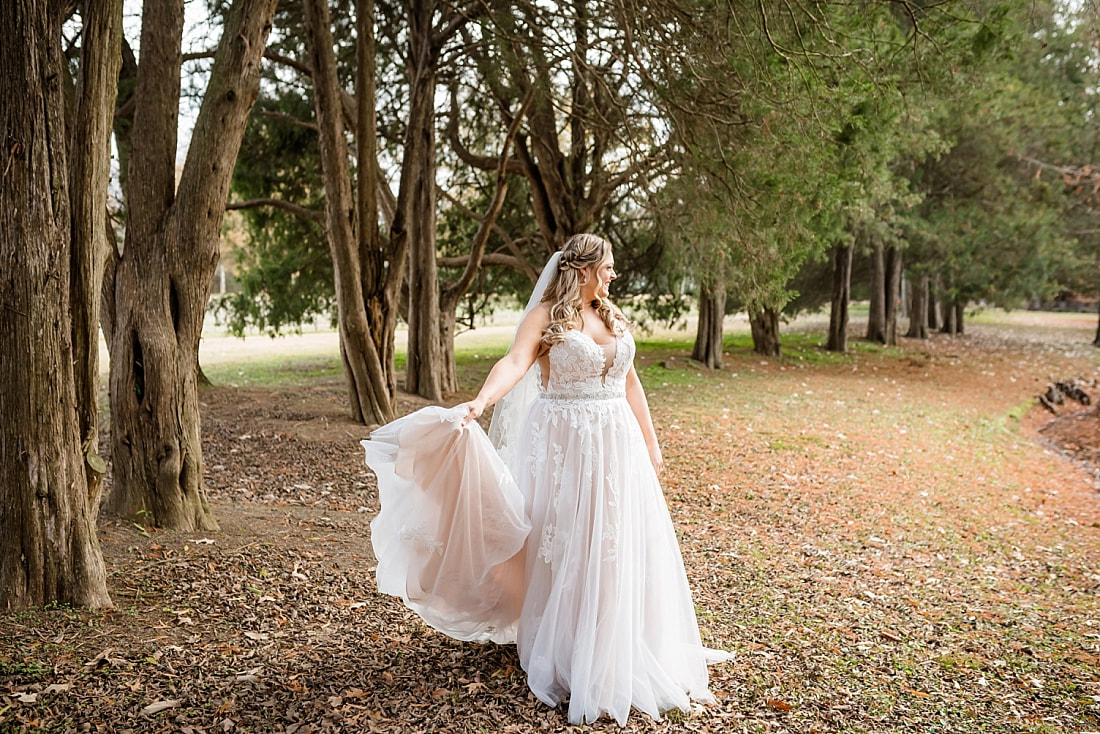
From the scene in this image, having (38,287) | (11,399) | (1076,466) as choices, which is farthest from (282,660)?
(1076,466)

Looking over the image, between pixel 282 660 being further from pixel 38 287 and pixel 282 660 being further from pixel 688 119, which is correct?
pixel 688 119

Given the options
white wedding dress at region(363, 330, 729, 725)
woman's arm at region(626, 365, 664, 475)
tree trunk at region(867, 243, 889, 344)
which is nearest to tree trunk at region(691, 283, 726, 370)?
tree trunk at region(867, 243, 889, 344)

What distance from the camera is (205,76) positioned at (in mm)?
13664

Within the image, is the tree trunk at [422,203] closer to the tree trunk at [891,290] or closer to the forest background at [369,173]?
the forest background at [369,173]

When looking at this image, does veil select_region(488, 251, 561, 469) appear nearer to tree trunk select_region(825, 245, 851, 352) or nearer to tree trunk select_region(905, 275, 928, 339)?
tree trunk select_region(825, 245, 851, 352)

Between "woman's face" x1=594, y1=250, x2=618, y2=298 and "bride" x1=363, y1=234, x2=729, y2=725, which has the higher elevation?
"woman's face" x1=594, y1=250, x2=618, y2=298

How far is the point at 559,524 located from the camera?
4.32 meters

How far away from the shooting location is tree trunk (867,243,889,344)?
27.4m

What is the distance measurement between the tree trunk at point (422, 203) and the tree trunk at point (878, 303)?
18.0 m

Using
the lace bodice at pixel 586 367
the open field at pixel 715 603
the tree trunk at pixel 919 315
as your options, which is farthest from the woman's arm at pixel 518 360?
the tree trunk at pixel 919 315

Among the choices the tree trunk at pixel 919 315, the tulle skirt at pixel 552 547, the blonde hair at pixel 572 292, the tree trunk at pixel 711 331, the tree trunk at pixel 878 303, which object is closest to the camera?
the tulle skirt at pixel 552 547

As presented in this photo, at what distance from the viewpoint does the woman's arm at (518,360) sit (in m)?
4.26

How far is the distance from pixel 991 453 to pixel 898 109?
496 centimetres

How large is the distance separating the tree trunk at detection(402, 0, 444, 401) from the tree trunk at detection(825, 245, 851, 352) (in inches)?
591
